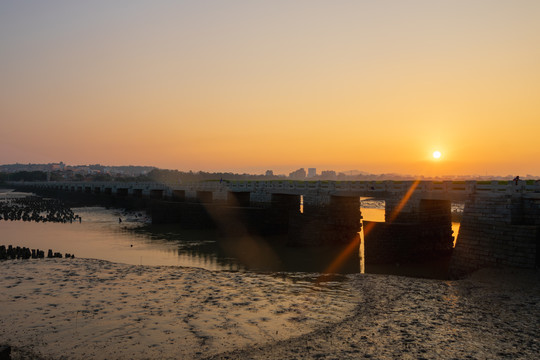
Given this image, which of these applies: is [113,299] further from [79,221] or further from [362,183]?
[79,221]

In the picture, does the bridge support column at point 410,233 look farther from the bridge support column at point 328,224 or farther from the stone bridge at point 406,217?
the bridge support column at point 328,224

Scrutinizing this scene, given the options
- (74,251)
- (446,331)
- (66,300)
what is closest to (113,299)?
(66,300)

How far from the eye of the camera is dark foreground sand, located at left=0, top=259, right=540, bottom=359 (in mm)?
10898

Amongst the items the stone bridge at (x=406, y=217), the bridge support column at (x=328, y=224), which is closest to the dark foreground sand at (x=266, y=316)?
the stone bridge at (x=406, y=217)

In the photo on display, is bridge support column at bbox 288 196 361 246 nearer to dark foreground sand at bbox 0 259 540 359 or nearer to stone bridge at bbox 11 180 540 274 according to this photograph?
stone bridge at bbox 11 180 540 274

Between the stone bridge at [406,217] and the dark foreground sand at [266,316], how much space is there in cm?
151

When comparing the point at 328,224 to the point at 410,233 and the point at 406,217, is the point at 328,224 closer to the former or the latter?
Answer: the point at 406,217

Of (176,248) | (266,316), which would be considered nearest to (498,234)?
(266,316)

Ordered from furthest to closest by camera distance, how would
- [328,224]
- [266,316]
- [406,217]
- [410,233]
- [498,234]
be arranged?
[328,224], [406,217], [410,233], [498,234], [266,316]

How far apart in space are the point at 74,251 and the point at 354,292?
21.8 metres

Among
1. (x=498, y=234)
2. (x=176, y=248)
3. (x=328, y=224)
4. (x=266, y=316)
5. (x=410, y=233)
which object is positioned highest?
(x=498, y=234)

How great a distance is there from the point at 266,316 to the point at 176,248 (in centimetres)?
1963

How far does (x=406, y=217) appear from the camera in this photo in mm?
25656

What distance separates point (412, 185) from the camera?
26.0m
